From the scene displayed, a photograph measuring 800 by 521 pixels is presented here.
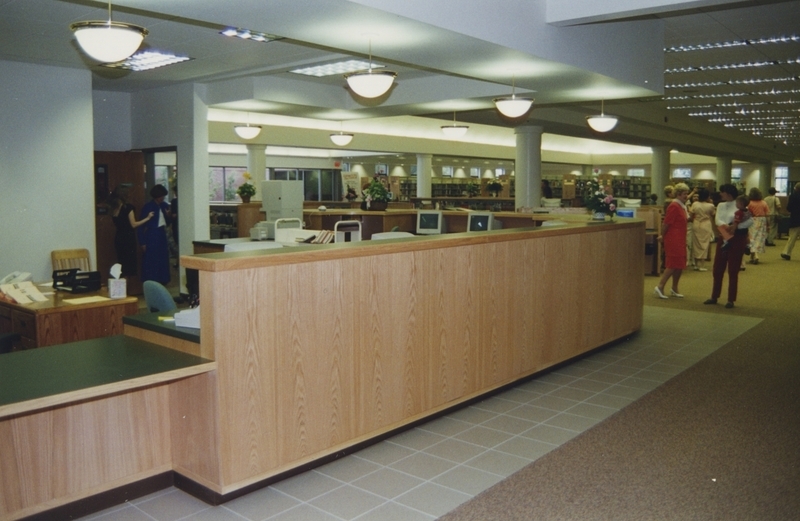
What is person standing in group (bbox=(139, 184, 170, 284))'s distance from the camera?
9531mm

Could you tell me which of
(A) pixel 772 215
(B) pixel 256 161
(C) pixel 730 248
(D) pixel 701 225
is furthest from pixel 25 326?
(A) pixel 772 215

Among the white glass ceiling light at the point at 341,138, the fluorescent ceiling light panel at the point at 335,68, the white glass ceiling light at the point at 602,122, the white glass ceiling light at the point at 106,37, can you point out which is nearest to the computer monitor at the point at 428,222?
the white glass ceiling light at the point at 602,122

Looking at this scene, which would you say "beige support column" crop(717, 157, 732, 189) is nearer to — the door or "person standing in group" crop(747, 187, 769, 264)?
"person standing in group" crop(747, 187, 769, 264)

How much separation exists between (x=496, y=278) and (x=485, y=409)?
0.99 m

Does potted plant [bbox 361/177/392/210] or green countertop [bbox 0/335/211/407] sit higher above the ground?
potted plant [bbox 361/177/392/210]

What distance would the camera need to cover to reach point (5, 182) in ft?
25.8

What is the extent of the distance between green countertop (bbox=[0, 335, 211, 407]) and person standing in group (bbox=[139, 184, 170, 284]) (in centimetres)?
592

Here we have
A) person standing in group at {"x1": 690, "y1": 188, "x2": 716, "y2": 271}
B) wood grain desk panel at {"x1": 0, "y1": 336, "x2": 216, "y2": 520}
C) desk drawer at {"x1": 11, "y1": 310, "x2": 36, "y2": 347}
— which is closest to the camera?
wood grain desk panel at {"x1": 0, "y1": 336, "x2": 216, "y2": 520}

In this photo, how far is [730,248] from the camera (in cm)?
934

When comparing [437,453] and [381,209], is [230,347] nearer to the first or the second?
[437,453]

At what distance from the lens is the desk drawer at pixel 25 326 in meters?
5.16

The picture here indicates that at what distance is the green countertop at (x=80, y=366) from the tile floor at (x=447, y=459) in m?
0.76

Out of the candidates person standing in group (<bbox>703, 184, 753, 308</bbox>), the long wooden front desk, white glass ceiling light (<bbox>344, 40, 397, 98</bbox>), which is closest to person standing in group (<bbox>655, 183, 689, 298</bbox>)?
person standing in group (<bbox>703, 184, 753, 308</bbox>)

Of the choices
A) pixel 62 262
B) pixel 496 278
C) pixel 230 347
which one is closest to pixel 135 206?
pixel 62 262
